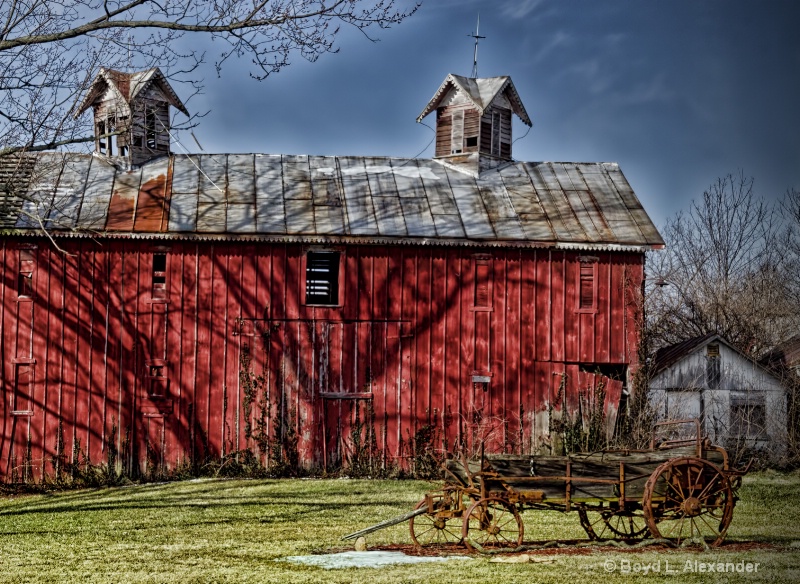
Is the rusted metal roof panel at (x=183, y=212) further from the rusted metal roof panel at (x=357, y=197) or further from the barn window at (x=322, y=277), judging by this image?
the rusted metal roof panel at (x=357, y=197)

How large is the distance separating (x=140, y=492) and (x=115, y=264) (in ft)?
15.9

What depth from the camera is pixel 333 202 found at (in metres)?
21.6

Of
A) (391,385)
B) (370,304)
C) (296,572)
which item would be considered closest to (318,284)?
(370,304)

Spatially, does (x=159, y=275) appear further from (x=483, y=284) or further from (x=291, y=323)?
(x=483, y=284)

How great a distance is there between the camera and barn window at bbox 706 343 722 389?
2312 cm

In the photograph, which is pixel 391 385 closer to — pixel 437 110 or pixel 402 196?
pixel 402 196

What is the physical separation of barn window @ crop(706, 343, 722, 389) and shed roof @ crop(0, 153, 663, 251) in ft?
12.7

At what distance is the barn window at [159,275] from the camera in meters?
20.1

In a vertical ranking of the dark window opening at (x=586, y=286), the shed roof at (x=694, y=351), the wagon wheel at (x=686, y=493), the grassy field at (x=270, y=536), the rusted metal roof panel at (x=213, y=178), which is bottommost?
the grassy field at (x=270, y=536)

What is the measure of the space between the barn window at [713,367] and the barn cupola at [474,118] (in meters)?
6.88

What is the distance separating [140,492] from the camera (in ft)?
59.1

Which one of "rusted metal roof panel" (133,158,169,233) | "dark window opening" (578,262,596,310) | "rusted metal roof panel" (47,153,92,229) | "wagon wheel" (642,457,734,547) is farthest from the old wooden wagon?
"rusted metal roof panel" (47,153,92,229)

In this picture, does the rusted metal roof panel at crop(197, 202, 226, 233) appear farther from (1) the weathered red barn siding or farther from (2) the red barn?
(1) the weathered red barn siding

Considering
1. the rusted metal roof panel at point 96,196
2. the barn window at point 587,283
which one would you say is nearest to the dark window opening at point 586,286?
the barn window at point 587,283
